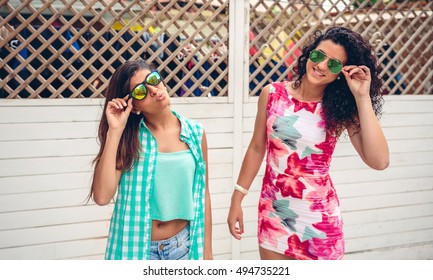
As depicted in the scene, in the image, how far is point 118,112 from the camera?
87.5 inches

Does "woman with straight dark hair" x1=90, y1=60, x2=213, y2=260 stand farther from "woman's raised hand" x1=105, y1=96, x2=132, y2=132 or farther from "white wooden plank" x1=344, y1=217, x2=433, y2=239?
"white wooden plank" x1=344, y1=217, x2=433, y2=239

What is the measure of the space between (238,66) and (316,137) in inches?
65.3

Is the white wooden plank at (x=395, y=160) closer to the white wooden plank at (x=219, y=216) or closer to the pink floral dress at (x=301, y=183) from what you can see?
the white wooden plank at (x=219, y=216)

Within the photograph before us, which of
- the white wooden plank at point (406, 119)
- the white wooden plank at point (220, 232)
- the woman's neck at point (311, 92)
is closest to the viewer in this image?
the woman's neck at point (311, 92)

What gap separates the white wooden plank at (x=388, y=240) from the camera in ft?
14.8

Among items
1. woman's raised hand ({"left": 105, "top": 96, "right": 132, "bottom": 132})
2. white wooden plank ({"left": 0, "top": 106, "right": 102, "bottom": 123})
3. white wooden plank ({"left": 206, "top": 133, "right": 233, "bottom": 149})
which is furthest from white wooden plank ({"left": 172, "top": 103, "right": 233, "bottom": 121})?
woman's raised hand ({"left": 105, "top": 96, "right": 132, "bottom": 132})

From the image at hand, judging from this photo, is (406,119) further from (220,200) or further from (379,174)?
(220,200)

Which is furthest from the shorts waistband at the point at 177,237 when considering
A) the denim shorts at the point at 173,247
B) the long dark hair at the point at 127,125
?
the long dark hair at the point at 127,125

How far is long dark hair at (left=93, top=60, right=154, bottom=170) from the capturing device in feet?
7.22

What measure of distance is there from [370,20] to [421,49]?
2.11 ft

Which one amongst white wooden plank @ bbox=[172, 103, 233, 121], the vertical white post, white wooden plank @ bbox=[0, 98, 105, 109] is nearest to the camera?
white wooden plank @ bbox=[0, 98, 105, 109]

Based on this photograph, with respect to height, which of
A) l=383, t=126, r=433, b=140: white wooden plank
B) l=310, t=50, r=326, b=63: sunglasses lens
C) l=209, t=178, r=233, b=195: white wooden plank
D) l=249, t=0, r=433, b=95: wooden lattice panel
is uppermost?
l=249, t=0, r=433, b=95: wooden lattice panel

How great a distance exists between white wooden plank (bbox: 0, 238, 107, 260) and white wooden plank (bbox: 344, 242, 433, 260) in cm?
215

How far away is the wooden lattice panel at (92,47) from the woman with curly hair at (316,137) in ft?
4.61
